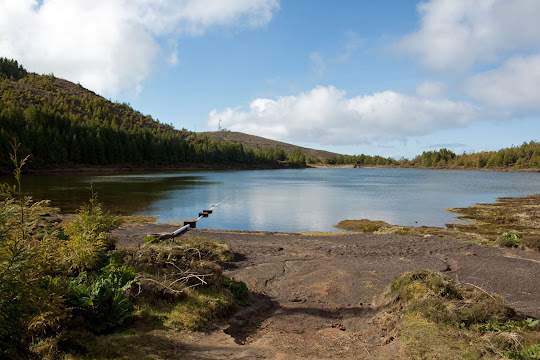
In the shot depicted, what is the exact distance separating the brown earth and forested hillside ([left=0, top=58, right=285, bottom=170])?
44604 millimetres

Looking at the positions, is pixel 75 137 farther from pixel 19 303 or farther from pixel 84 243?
pixel 19 303

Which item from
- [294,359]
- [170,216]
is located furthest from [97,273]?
[170,216]

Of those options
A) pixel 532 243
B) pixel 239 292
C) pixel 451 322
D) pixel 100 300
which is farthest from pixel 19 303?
pixel 532 243

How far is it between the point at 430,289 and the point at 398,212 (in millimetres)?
25770

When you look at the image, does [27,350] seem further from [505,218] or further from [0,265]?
[505,218]

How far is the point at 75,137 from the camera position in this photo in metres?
84.8

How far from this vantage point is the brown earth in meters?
5.71

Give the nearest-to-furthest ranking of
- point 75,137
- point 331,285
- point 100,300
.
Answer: point 100,300
point 331,285
point 75,137

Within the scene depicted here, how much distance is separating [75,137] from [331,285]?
9095 cm

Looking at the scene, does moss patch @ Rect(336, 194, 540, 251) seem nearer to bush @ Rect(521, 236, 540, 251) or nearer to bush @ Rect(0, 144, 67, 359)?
bush @ Rect(521, 236, 540, 251)

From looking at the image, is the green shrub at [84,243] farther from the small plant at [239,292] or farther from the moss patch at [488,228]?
the moss patch at [488,228]

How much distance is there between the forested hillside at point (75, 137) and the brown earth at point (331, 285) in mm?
44604

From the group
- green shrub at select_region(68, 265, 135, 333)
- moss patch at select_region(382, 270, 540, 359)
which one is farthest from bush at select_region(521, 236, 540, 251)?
green shrub at select_region(68, 265, 135, 333)

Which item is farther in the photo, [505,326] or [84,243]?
[84,243]
